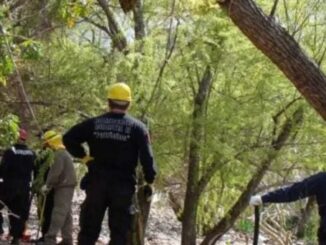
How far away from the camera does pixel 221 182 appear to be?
14.2 meters

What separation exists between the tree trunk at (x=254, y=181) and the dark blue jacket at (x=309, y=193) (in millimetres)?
6279

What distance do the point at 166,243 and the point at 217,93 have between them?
567 centimetres

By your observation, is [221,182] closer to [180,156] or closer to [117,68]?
[180,156]

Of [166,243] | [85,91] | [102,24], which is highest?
[102,24]

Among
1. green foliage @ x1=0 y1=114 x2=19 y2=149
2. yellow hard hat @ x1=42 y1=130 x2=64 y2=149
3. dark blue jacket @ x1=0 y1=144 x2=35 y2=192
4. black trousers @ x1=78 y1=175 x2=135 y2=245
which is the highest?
yellow hard hat @ x1=42 y1=130 x2=64 y2=149

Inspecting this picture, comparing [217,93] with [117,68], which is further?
[217,93]


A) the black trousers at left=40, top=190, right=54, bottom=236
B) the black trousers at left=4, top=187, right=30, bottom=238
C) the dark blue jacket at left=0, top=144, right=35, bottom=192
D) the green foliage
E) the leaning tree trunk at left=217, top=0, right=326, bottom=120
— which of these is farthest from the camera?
the black trousers at left=40, top=190, right=54, bottom=236

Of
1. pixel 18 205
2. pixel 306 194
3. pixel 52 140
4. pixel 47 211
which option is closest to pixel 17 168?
pixel 18 205

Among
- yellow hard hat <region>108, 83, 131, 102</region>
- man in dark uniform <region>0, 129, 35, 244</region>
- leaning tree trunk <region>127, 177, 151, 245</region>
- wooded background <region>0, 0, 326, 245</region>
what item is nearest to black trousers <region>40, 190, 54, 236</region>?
man in dark uniform <region>0, 129, 35, 244</region>

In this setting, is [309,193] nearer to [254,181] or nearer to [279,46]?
[279,46]

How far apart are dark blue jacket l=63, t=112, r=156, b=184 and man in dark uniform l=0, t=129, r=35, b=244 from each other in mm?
3436

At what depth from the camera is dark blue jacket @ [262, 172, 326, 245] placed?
6.44 meters

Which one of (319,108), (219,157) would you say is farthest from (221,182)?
(319,108)

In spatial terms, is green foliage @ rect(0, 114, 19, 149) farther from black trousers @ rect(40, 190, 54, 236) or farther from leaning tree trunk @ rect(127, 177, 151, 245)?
leaning tree trunk @ rect(127, 177, 151, 245)
